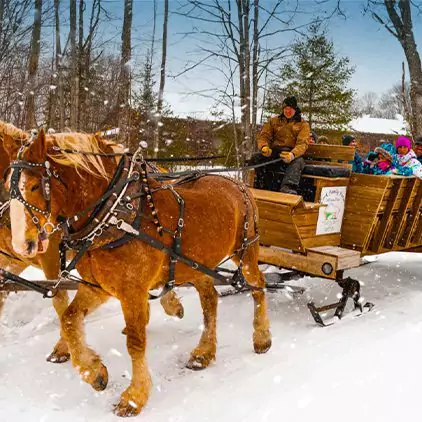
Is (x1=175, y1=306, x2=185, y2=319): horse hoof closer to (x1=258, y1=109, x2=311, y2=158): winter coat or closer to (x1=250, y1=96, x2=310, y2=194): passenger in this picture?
(x1=250, y1=96, x2=310, y2=194): passenger

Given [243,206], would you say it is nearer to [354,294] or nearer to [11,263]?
[354,294]

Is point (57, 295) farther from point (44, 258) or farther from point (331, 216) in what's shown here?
point (331, 216)

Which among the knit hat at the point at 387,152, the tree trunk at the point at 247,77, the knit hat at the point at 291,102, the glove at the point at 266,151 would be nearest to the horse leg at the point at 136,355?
the glove at the point at 266,151

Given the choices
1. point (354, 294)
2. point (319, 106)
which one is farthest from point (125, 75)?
point (319, 106)

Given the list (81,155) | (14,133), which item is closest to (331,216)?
(81,155)

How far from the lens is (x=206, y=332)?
4.59m

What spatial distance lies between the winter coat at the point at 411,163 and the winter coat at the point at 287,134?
144 centimetres

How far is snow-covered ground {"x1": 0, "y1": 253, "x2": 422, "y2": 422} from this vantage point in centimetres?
352

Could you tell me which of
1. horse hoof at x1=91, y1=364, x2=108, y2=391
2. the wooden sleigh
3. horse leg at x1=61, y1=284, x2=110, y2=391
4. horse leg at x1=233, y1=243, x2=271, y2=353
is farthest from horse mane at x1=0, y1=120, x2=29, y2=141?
the wooden sleigh

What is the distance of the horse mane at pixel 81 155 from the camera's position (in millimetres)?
3223

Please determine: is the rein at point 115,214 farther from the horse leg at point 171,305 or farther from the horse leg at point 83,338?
the horse leg at point 171,305

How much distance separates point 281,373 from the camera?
417 centimetres

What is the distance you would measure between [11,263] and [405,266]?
6.35 meters

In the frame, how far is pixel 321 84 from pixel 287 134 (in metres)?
14.0
